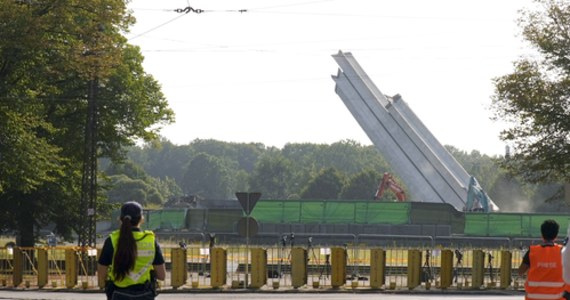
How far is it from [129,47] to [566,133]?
21843 millimetres

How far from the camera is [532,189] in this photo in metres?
136

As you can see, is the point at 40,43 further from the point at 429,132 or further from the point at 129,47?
the point at 429,132

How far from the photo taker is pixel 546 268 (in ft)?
40.3

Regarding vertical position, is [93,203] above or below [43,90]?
below

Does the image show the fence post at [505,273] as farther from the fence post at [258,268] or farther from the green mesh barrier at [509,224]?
the green mesh barrier at [509,224]

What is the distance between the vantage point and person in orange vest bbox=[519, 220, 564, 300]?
40.0 ft

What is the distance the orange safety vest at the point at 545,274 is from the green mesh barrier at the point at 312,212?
2538 inches

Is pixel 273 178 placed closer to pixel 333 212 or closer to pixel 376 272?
pixel 333 212

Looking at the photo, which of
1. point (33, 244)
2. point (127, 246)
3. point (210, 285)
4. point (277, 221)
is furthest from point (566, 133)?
point (277, 221)

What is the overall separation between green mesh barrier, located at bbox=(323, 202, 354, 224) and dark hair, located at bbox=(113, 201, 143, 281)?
2575 inches

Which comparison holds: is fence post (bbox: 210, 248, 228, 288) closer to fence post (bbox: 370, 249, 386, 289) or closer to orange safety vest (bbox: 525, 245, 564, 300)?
fence post (bbox: 370, 249, 386, 289)

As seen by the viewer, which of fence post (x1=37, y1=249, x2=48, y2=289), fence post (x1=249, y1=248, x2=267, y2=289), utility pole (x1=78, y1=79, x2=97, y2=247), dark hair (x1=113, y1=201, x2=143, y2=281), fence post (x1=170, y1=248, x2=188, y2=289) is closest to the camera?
dark hair (x1=113, y1=201, x2=143, y2=281)

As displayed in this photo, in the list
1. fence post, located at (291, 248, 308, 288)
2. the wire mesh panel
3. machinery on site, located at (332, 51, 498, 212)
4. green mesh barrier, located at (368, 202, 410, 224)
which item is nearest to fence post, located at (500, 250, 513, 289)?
fence post, located at (291, 248, 308, 288)

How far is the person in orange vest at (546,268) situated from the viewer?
1220 cm
